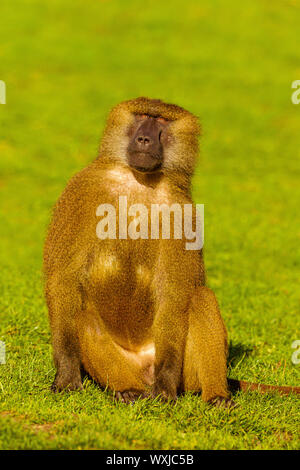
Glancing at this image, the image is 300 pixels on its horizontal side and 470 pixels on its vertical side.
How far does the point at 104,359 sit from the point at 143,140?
54.7 inches

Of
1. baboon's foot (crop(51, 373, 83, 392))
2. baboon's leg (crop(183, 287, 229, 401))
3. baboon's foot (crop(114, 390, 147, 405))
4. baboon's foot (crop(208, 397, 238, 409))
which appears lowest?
baboon's foot (crop(208, 397, 238, 409))

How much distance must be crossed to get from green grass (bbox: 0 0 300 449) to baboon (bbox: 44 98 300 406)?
0.19 metres

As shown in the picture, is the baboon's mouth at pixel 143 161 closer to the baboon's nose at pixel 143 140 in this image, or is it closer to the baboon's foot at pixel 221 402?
the baboon's nose at pixel 143 140

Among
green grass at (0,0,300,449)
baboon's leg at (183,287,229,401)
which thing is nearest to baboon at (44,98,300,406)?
baboon's leg at (183,287,229,401)

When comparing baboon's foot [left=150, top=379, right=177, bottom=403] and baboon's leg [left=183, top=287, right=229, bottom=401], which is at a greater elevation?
baboon's leg [left=183, top=287, right=229, bottom=401]

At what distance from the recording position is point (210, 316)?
15.6 feet

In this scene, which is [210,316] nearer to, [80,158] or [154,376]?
[154,376]

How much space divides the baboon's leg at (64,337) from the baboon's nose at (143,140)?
100cm

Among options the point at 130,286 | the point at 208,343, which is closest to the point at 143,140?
the point at 130,286

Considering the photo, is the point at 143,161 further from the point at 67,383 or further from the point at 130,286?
the point at 67,383

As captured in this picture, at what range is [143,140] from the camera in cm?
483

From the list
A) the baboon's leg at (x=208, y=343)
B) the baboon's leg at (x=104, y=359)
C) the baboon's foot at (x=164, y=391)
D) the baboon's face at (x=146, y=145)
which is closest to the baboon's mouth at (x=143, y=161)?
the baboon's face at (x=146, y=145)

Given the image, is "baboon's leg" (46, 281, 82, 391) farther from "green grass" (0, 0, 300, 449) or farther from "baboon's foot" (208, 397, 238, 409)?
"baboon's foot" (208, 397, 238, 409)

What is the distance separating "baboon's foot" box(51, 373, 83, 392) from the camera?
15.8 ft
